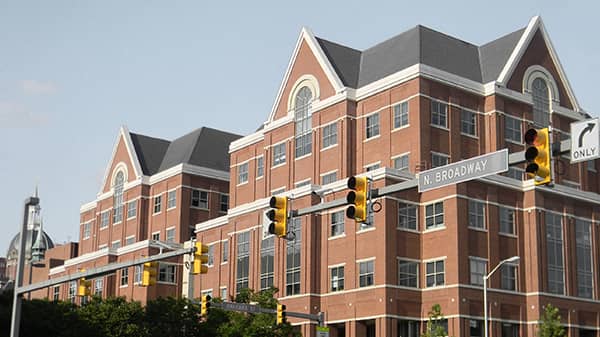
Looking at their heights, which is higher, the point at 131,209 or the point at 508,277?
the point at 131,209

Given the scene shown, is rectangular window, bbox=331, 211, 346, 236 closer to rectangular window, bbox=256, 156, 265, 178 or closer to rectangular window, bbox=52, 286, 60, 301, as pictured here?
rectangular window, bbox=256, 156, 265, 178

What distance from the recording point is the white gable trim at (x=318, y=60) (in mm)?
69456

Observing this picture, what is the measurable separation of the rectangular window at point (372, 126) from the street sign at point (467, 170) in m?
45.0

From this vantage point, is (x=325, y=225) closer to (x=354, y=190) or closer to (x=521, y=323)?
(x=521, y=323)

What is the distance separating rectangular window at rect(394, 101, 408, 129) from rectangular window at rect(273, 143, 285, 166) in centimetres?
1240

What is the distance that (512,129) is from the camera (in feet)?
221

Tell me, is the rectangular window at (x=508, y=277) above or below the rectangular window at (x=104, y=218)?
below

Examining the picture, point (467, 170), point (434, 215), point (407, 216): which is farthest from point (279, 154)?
point (467, 170)

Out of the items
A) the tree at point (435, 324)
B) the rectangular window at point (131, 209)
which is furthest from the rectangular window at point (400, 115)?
the rectangular window at point (131, 209)

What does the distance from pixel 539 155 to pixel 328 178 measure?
168ft

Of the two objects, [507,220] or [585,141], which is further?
[507,220]

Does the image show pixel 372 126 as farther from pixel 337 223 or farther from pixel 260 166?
pixel 260 166

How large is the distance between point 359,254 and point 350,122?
36.6ft

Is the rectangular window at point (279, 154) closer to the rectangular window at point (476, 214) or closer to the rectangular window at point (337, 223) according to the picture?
the rectangular window at point (337, 223)
